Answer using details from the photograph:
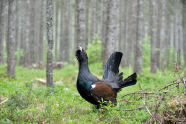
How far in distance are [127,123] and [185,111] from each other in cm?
113

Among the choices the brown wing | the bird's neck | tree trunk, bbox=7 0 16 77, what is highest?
tree trunk, bbox=7 0 16 77

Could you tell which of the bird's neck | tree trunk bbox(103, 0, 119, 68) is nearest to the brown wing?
the bird's neck

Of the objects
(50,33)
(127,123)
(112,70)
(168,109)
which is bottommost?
(127,123)

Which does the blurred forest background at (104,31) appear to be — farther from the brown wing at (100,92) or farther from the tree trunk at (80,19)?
the brown wing at (100,92)

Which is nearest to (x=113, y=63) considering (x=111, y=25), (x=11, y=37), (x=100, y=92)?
(x=100, y=92)

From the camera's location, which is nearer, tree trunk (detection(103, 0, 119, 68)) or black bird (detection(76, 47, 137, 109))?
black bird (detection(76, 47, 137, 109))

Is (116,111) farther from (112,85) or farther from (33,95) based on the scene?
(33,95)

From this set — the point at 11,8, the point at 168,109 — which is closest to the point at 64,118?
the point at 168,109

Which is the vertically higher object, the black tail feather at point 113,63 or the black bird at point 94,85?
the black tail feather at point 113,63

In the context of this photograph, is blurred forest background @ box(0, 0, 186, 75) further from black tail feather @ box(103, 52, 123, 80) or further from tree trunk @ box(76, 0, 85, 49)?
black tail feather @ box(103, 52, 123, 80)

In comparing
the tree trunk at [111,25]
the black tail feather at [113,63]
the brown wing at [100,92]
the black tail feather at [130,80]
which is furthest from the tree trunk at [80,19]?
the brown wing at [100,92]

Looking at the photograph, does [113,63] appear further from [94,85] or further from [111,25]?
[111,25]

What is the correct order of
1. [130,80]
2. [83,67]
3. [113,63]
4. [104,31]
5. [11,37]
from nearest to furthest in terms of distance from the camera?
[83,67]
[130,80]
[113,63]
[11,37]
[104,31]

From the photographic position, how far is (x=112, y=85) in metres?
4.79
